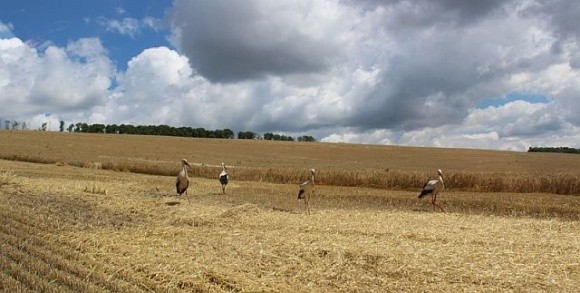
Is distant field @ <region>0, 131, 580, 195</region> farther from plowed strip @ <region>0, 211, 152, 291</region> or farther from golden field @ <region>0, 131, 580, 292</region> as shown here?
plowed strip @ <region>0, 211, 152, 291</region>

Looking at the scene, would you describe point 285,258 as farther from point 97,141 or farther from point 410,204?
point 97,141

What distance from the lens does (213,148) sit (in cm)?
5125

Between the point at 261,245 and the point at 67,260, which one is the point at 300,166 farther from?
the point at 67,260

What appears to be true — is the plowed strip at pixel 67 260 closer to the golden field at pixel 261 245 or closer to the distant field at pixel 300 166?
the golden field at pixel 261 245

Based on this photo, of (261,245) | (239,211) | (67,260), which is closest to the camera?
(67,260)

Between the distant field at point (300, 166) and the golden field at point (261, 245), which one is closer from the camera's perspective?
the golden field at point (261, 245)

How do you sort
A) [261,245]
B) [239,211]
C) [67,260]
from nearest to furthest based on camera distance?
[67,260]
[261,245]
[239,211]

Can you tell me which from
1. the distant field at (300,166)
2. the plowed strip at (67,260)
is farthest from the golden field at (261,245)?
the distant field at (300,166)

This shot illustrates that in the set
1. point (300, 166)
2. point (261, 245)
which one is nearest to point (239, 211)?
point (261, 245)

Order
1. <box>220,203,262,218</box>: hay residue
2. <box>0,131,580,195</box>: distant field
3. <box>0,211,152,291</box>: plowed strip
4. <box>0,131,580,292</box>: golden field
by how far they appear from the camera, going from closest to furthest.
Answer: <box>0,211,152,291</box>: plowed strip → <box>0,131,580,292</box>: golden field → <box>220,203,262,218</box>: hay residue → <box>0,131,580,195</box>: distant field

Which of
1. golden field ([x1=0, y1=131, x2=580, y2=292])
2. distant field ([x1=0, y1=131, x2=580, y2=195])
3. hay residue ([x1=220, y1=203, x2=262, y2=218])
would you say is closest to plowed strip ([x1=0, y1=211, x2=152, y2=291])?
golden field ([x1=0, y1=131, x2=580, y2=292])

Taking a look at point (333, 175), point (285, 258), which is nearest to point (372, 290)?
point (285, 258)

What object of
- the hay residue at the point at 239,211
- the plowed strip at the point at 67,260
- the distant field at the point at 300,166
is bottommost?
the plowed strip at the point at 67,260

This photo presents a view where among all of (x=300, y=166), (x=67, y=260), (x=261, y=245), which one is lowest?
(x=67, y=260)
